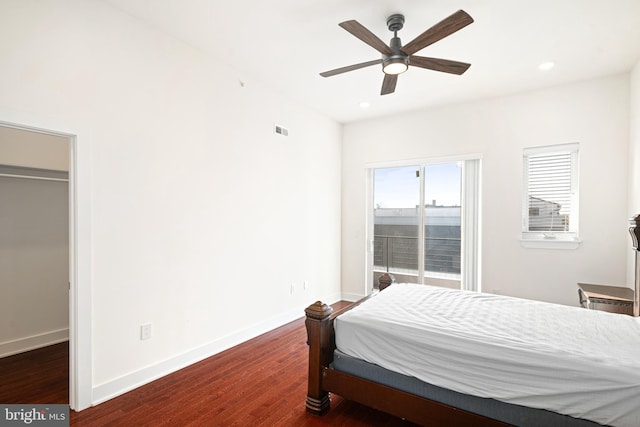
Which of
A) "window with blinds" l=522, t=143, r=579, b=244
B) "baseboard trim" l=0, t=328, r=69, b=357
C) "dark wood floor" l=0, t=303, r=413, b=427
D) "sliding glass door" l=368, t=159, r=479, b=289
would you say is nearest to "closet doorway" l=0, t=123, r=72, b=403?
"baseboard trim" l=0, t=328, r=69, b=357

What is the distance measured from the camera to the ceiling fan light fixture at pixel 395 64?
2.38m

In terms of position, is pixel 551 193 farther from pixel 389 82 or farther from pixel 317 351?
pixel 317 351

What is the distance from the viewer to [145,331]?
104 inches

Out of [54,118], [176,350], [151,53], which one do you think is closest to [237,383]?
[176,350]

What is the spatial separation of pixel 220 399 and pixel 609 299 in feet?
11.8

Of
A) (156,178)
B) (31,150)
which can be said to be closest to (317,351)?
(156,178)

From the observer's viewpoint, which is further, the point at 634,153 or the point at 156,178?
the point at 634,153

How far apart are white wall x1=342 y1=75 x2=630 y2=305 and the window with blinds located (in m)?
0.13

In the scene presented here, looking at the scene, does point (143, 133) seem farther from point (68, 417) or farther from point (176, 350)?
point (68, 417)

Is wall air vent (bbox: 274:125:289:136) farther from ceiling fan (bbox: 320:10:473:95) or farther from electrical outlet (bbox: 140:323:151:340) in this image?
electrical outlet (bbox: 140:323:151:340)

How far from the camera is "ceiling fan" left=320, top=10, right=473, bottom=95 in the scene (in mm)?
2041

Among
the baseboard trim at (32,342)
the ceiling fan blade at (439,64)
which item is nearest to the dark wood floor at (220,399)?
the baseboard trim at (32,342)

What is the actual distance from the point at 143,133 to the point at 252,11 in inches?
53.0

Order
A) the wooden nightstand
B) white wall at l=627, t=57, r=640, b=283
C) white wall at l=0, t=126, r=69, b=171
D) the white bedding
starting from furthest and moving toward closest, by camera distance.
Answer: white wall at l=627, t=57, r=640, b=283 → white wall at l=0, t=126, r=69, b=171 → the wooden nightstand → the white bedding
